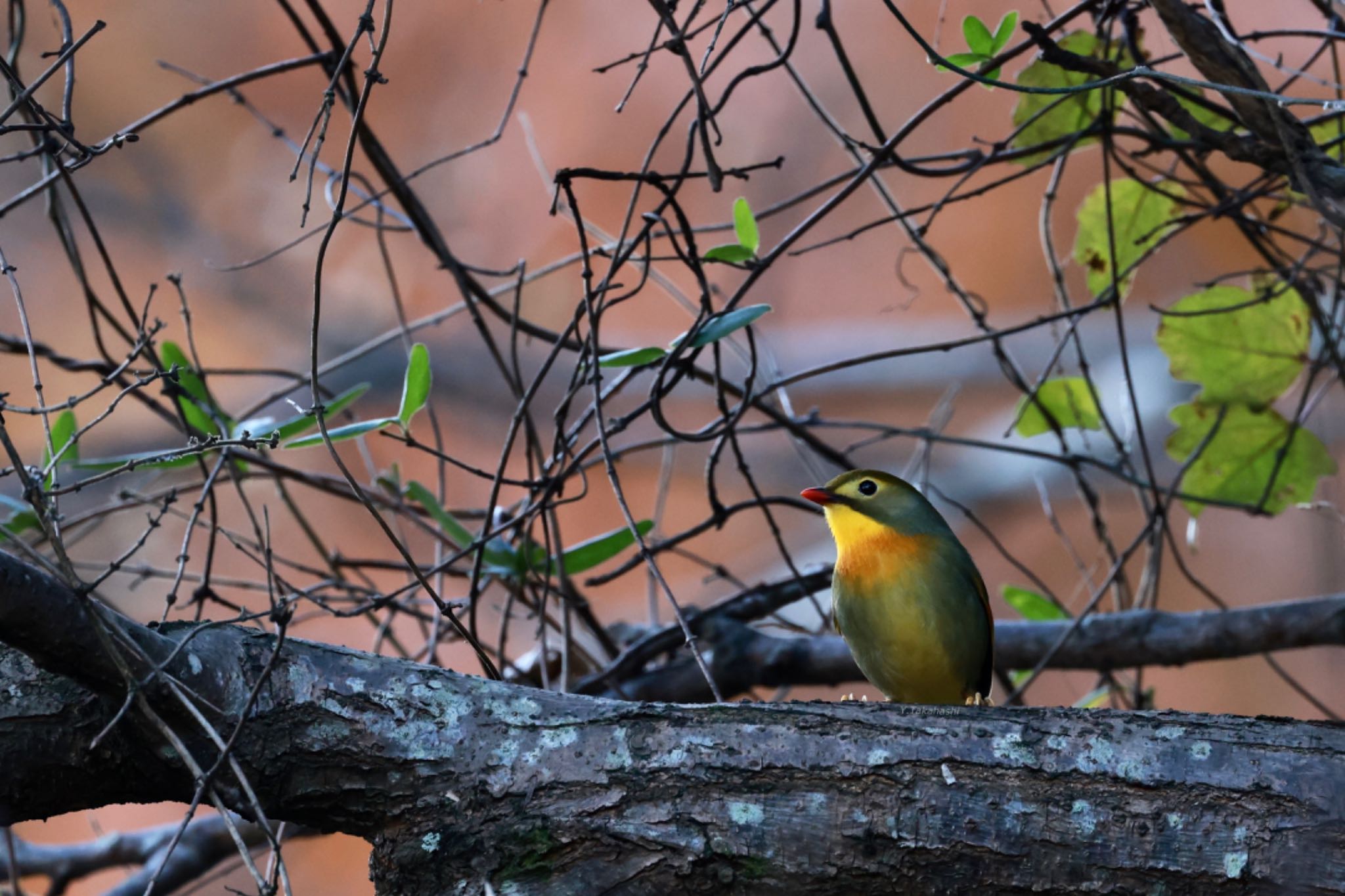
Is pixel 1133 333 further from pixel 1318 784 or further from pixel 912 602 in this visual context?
pixel 1318 784

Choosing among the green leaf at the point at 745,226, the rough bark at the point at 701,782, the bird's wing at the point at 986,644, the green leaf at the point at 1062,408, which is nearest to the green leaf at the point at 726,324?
the green leaf at the point at 745,226

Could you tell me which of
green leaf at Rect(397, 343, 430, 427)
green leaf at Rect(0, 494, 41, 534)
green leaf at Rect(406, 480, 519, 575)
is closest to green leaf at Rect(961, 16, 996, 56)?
green leaf at Rect(397, 343, 430, 427)

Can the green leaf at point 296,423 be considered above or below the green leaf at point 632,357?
below

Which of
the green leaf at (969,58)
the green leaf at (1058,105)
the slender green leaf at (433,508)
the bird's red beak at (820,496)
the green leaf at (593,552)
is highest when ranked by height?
the green leaf at (1058,105)

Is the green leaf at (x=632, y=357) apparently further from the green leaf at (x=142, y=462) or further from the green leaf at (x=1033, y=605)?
the green leaf at (x=1033, y=605)

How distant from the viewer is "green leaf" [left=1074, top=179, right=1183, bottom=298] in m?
A: 3.25

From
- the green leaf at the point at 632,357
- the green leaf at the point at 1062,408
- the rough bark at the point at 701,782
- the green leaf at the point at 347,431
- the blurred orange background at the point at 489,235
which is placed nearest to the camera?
the rough bark at the point at 701,782

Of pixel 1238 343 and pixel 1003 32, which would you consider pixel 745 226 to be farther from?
pixel 1238 343

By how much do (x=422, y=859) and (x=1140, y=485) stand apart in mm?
1996

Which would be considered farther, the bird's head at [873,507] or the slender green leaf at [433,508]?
the bird's head at [873,507]

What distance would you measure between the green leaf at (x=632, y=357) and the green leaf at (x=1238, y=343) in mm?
1431

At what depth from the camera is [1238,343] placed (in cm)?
323

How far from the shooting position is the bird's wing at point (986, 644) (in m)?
2.96

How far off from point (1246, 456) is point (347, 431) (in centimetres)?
241
